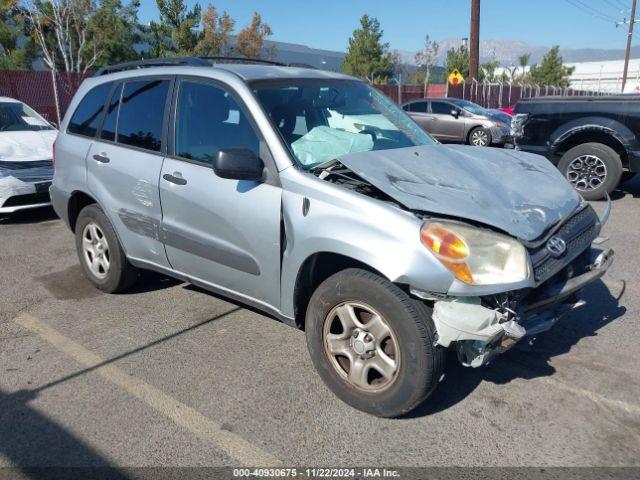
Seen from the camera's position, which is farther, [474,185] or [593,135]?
[593,135]

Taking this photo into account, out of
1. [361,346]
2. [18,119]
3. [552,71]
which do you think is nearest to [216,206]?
→ [361,346]

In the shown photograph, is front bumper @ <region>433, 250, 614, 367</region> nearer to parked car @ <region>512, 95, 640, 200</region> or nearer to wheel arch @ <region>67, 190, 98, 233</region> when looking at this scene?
wheel arch @ <region>67, 190, 98, 233</region>

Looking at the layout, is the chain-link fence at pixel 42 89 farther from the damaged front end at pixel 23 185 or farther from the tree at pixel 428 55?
the tree at pixel 428 55

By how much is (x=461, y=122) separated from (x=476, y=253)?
14285 millimetres

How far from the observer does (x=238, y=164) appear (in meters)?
3.14

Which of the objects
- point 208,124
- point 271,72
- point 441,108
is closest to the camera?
point 208,124

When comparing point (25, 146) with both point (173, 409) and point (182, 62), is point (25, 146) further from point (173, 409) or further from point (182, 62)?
point (173, 409)

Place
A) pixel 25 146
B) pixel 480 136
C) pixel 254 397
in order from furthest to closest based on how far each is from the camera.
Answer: pixel 480 136
pixel 25 146
pixel 254 397

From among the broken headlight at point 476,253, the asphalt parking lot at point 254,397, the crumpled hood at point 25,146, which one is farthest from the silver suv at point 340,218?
the crumpled hood at point 25,146

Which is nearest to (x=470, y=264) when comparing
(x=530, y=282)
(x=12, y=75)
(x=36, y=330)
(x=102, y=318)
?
(x=530, y=282)

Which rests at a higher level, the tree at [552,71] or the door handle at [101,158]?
the tree at [552,71]

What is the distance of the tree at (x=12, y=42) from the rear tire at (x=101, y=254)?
76.4 feet

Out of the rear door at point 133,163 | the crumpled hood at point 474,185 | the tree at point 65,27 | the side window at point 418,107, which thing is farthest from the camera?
the tree at point 65,27

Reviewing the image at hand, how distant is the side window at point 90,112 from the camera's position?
4.66m
